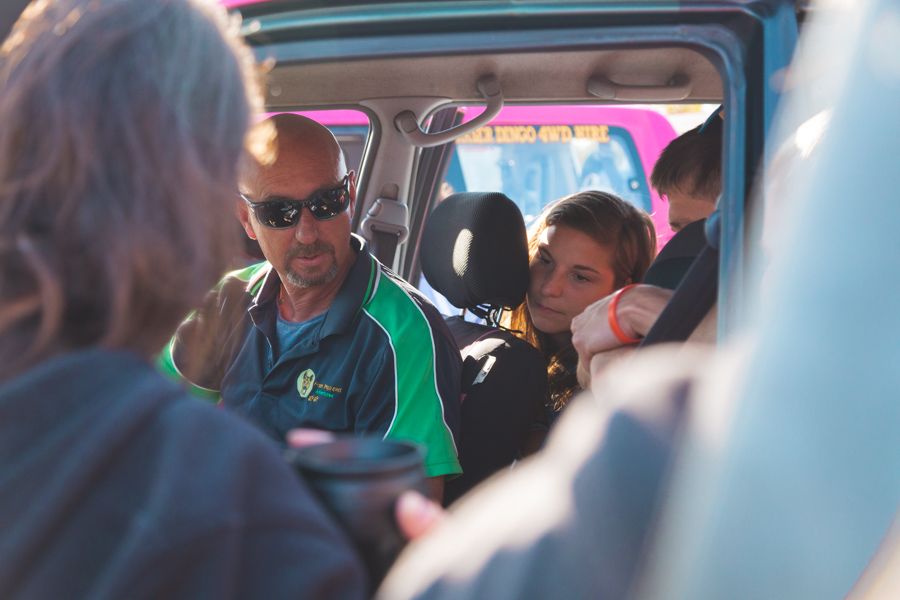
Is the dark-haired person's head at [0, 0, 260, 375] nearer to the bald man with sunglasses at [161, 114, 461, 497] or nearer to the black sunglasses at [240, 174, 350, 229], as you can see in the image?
the bald man with sunglasses at [161, 114, 461, 497]

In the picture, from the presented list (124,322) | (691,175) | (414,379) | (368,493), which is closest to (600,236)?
(691,175)

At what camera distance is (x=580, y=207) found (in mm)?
2553

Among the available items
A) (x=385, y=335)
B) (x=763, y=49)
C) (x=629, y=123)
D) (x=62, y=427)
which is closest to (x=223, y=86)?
(x=62, y=427)

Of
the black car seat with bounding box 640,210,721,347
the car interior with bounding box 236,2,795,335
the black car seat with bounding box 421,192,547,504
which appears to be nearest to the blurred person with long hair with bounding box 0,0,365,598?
the car interior with bounding box 236,2,795,335

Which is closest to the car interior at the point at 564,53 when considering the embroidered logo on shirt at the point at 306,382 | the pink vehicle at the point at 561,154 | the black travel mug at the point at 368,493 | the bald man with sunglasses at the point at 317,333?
the bald man with sunglasses at the point at 317,333

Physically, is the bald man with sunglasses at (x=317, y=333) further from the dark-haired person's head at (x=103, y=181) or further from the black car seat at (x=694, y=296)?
the dark-haired person's head at (x=103, y=181)

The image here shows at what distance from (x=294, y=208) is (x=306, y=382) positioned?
508 millimetres

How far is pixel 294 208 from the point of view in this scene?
7.73 ft

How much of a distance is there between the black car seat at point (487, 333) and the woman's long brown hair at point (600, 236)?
135mm

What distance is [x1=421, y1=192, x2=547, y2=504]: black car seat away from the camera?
2154 mm

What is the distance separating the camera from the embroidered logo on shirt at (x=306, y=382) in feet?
7.27

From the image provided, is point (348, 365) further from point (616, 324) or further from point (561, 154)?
point (561, 154)

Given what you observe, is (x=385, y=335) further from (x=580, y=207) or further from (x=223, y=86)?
(x=223, y=86)

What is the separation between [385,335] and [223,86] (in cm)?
140
